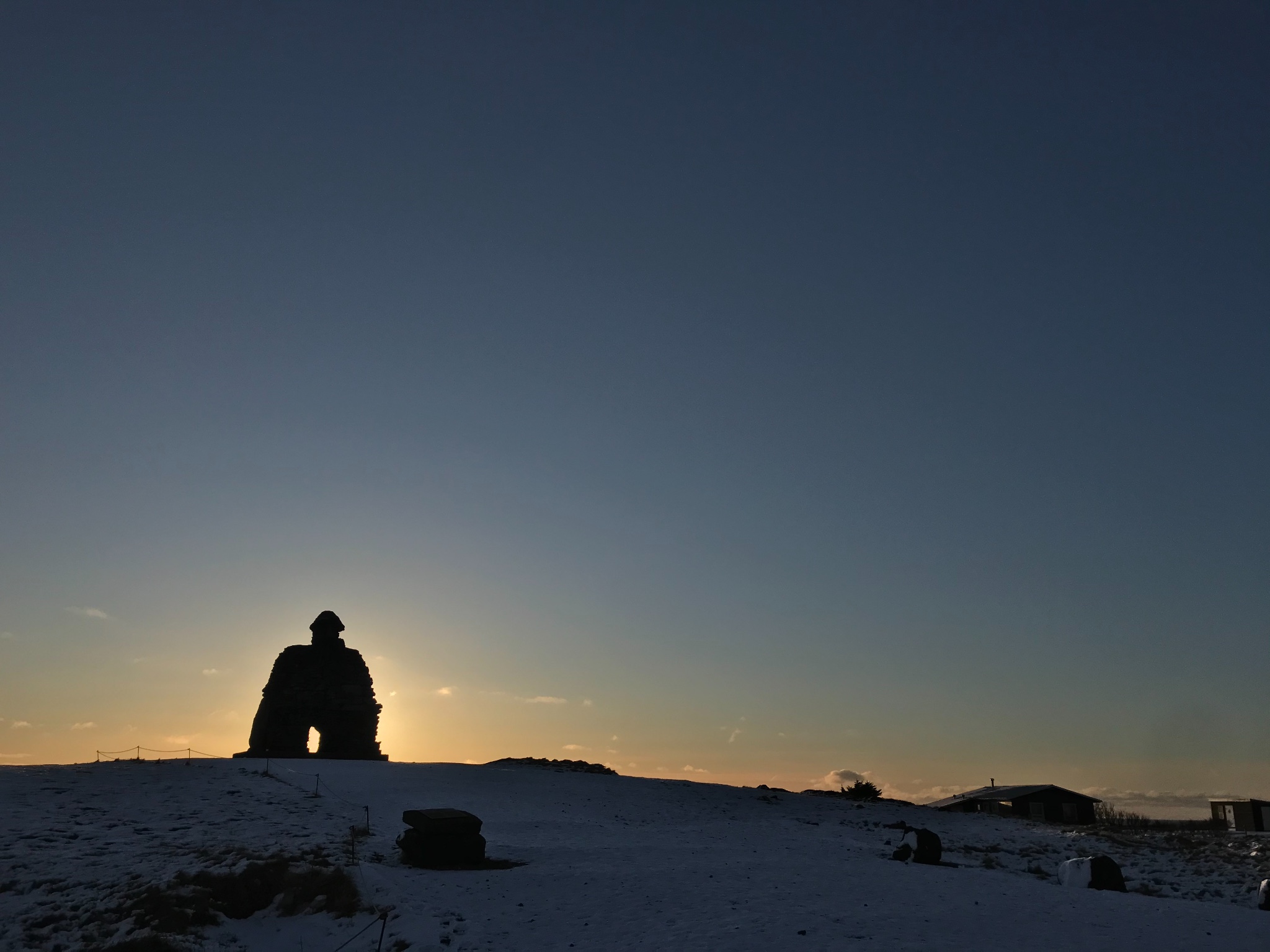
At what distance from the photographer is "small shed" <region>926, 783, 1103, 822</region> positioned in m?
49.4

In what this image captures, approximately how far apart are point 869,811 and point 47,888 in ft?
92.8

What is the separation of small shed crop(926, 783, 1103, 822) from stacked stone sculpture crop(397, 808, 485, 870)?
118ft

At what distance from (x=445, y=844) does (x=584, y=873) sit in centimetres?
326

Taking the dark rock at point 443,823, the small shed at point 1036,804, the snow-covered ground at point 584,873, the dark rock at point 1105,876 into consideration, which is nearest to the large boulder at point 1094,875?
the dark rock at point 1105,876

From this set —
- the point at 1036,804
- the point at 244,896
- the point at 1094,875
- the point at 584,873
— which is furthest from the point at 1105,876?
the point at 1036,804

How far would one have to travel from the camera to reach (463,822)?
2036cm

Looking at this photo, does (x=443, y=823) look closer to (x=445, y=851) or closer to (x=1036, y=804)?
(x=445, y=851)

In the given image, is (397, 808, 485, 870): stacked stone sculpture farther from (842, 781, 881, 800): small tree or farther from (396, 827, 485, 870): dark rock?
(842, 781, 881, 800): small tree

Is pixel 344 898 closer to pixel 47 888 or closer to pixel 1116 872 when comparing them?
pixel 47 888

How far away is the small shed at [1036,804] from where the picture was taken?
49406 mm

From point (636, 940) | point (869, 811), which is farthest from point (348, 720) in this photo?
point (636, 940)

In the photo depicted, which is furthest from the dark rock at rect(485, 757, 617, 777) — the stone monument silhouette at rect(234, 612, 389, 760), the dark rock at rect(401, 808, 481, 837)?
the dark rock at rect(401, 808, 481, 837)

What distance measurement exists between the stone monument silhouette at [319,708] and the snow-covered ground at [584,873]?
36.1 feet

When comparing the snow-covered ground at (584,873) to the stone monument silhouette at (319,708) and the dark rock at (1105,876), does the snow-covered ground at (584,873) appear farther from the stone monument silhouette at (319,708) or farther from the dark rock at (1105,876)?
the stone monument silhouette at (319,708)
